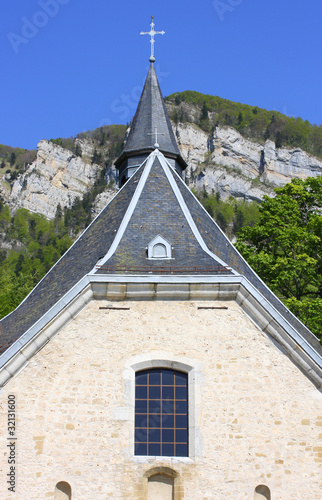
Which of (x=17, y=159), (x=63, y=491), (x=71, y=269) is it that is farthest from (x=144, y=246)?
(x=17, y=159)

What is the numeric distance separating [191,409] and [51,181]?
522 feet

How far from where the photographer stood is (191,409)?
12367mm

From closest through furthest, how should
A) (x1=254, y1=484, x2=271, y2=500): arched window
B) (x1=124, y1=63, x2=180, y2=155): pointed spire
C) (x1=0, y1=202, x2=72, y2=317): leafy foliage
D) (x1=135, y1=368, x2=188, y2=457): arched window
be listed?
(x1=254, y1=484, x2=271, y2=500): arched window, (x1=135, y1=368, x2=188, y2=457): arched window, (x1=124, y1=63, x2=180, y2=155): pointed spire, (x1=0, y1=202, x2=72, y2=317): leafy foliage

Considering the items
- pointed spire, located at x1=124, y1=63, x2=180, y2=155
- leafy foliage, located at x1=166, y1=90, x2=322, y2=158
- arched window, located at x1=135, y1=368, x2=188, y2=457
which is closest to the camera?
arched window, located at x1=135, y1=368, x2=188, y2=457

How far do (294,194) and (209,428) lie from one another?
59.3ft

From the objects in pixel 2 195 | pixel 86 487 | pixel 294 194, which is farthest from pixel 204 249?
pixel 2 195

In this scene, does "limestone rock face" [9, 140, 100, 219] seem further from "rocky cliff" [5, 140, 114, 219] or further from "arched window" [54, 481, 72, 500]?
"arched window" [54, 481, 72, 500]

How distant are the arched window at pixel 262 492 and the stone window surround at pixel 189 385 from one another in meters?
1.25

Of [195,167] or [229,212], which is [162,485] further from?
[195,167]

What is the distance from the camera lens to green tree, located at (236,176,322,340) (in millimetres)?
25239

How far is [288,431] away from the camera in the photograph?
1231cm

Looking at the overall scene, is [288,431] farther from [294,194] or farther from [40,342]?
[294,194]

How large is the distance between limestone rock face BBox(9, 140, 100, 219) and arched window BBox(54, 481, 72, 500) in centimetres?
14907

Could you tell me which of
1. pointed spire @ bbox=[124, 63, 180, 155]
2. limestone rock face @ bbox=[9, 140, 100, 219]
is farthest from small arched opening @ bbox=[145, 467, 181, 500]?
limestone rock face @ bbox=[9, 140, 100, 219]
